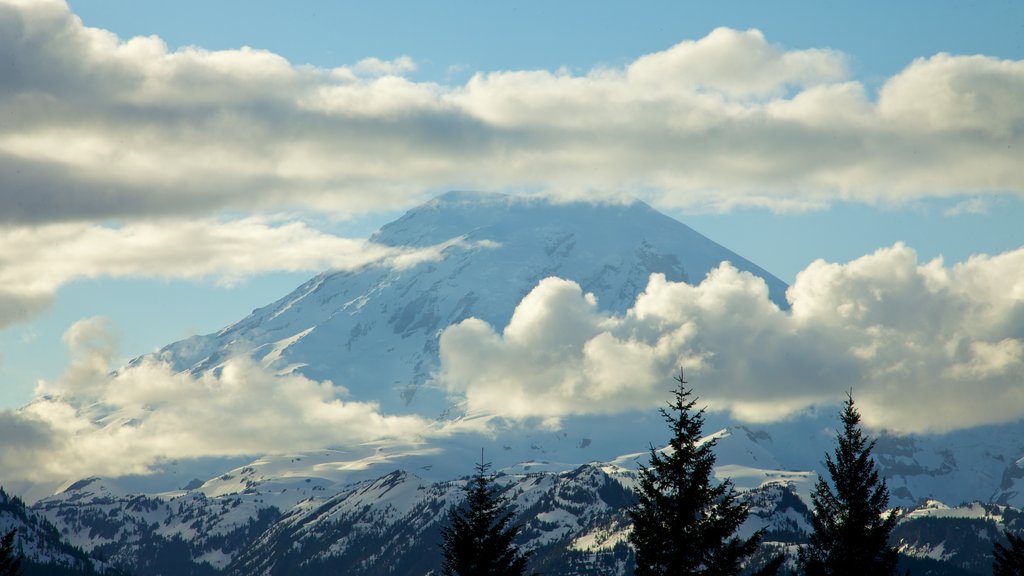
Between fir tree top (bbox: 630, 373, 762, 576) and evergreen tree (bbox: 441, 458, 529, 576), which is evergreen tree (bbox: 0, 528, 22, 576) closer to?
evergreen tree (bbox: 441, 458, 529, 576)

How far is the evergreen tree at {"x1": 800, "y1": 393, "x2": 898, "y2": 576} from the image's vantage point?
214 ft

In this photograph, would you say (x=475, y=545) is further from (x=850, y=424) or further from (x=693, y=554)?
(x=850, y=424)

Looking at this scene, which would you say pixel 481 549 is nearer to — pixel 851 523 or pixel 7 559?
pixel 851 523

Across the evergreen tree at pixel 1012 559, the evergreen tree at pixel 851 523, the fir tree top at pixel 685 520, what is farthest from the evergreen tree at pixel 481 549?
the evergreen tree at pixel 1012 559

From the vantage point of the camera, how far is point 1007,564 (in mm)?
85438

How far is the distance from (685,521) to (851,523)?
591 inches

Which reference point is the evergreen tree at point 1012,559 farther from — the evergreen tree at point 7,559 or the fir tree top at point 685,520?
the evergreen tree at point 7,559

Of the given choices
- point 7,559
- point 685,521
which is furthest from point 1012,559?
point 7,559

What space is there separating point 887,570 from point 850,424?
26.1 feet

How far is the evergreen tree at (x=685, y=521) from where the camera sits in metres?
53.8

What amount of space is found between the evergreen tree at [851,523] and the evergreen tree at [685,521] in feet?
36.9

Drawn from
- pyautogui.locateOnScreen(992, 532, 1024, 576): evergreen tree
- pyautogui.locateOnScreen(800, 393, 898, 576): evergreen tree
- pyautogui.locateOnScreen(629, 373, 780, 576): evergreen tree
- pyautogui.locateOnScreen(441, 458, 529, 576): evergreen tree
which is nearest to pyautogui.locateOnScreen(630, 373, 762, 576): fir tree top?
pyautogui.locateOnScreen(629, 373, 780, 576): evergreen tree

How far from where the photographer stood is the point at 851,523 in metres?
66.2

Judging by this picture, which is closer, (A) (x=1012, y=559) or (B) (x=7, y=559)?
(B) (x=7, y=559)
